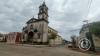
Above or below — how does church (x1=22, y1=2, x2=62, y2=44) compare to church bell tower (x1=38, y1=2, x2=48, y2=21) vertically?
below

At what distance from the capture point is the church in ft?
132

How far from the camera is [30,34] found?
43.2 metres

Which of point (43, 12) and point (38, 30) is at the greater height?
point (43, 12)

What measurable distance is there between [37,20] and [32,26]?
3.11 m

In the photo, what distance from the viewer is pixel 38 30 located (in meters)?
41.3

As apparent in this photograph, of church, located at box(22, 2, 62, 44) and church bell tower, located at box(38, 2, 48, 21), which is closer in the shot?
church, located at box(22, 2, 62, 44)

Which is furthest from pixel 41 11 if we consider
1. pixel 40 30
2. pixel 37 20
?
pixel 40 30

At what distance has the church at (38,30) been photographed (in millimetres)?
40156

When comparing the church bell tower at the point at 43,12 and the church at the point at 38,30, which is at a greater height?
the church bell tower at the point at 43,12

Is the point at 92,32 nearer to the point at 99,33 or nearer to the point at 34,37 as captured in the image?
the point at 99,33

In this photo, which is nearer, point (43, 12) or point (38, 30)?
point (38, 30)

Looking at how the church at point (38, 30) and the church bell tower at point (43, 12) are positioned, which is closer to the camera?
the church at point (38, 30)

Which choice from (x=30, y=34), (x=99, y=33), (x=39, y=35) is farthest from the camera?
(x=30, y=34)

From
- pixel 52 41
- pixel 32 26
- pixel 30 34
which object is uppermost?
pixel 32 26
